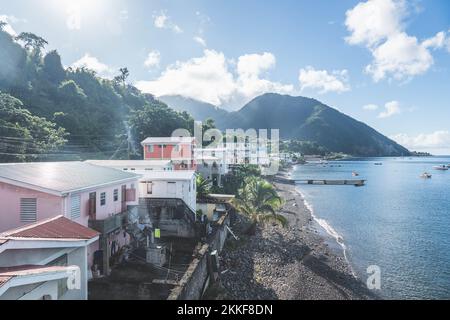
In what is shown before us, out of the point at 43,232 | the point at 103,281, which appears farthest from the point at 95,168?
the point at 43,232

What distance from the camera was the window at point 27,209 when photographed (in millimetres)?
14977

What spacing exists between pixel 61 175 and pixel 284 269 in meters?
17.4

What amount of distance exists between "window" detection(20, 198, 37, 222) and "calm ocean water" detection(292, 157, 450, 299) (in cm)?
2326

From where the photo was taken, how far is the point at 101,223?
16812 mm

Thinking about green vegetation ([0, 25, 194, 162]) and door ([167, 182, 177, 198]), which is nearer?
door ([167, 182, 177, 198])

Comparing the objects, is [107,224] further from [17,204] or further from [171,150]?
[171,150]

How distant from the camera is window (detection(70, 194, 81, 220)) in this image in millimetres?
15445

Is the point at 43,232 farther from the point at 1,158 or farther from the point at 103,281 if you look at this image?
the point at 1,158

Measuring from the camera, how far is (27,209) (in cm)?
1502

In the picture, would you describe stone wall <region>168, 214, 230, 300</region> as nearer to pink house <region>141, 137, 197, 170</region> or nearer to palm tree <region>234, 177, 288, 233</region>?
palm tree <region>234, 177, 288, 233</region>

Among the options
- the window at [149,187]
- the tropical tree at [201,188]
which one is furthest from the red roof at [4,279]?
the tropical tree at [201,188]

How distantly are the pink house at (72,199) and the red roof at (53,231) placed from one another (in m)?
2.27

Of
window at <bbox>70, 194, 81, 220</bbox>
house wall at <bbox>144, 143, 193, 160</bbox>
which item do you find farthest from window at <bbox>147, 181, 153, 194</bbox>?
house wall at <bbox>144, 143, 193, 160</bbox>

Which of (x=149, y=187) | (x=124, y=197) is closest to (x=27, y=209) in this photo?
(x=124, y=197)
